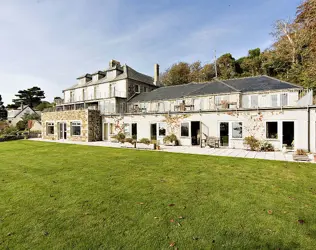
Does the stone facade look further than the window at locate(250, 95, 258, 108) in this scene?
Yes

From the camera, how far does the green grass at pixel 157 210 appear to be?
312cm

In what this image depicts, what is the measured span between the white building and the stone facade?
0.46 m

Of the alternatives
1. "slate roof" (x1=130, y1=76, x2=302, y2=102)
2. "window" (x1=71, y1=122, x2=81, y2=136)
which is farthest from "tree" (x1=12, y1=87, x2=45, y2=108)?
"slate roof" (x1=130, y1=76, x2=302, y2=102)

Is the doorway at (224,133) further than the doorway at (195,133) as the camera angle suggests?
No

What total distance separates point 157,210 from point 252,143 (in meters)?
11.8

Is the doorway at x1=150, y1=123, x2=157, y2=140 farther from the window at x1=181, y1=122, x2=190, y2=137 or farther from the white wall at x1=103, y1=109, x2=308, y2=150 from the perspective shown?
the window at x1=181, y1=122, x2=190, y2=137

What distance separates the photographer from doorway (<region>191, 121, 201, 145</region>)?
56.1 ft

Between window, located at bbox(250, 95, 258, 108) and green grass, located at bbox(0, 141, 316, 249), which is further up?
window, located at bbox(250, 95, 258, 108)

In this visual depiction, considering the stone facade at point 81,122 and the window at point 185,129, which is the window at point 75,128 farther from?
the window at point 185,129

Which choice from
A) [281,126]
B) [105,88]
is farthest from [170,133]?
[105,88]

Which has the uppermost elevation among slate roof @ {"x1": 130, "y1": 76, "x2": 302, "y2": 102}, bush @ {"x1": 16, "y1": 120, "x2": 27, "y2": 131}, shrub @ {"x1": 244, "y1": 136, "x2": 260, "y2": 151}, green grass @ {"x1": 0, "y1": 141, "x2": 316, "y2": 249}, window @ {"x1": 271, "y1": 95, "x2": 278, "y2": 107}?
slate roof @ {"x1": 130, "y1": 76, "x2": 302, "y2": 102}

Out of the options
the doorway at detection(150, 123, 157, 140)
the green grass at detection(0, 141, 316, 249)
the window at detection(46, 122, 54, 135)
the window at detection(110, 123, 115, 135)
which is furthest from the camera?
the window at detection(46, 122, 54, 135)

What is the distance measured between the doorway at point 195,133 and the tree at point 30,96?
70.5 m

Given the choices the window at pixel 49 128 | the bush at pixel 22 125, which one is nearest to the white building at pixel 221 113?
the window at pixel 49 128
